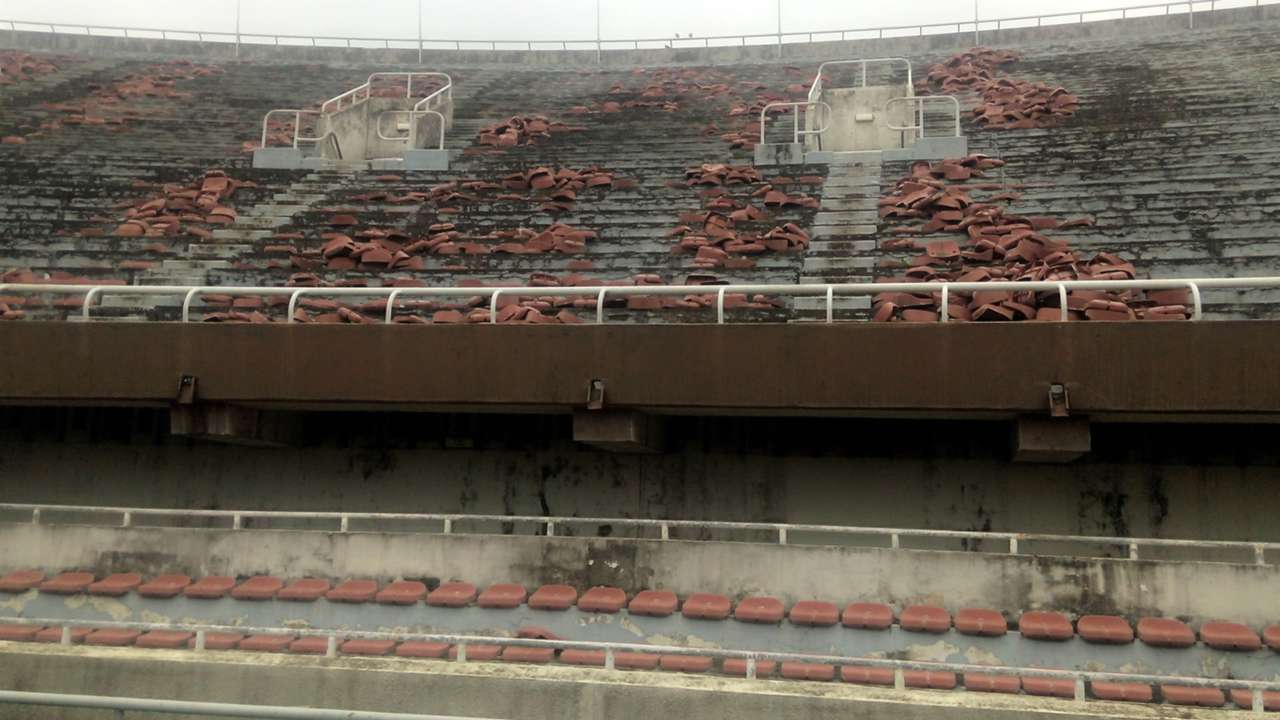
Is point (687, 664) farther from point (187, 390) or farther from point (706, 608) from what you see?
point (187, 390)

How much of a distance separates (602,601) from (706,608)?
893 mm

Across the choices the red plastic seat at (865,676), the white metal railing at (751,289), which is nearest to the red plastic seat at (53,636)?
the white metal railing at (751,289)

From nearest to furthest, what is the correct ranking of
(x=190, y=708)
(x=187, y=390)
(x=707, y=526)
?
(x=190, y=708), (x=187, y=390), (x=707, y=526)

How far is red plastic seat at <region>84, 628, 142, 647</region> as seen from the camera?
8312 mm

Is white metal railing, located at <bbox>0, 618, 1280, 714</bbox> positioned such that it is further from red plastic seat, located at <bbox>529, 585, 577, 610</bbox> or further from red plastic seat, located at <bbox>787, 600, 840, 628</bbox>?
red plastic seat, located at <bbox>529, 585, 577, 610</bbox>

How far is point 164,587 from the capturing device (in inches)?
362

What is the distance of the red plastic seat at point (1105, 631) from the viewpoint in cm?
775

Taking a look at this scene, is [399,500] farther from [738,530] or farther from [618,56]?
[618,56]

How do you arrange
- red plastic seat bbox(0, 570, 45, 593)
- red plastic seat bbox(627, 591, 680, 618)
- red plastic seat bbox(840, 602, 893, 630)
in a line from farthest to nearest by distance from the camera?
1. red plastic seat bbox(0, 570, 45, 593)
2. red plastic seat bbox(627, 591, 680, 618)
3. red plastic seat bbox(840, 602, 893, 630)

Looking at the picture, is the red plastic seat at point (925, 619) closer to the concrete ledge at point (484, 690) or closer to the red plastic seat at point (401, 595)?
the concrete ledge at point (484, 690)

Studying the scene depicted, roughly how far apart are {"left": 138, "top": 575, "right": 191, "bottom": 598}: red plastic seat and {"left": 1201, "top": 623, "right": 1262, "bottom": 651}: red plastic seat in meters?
8.59

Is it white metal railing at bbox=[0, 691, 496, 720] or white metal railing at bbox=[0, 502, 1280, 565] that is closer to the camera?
white metal railing at bbox=[0, 691, 496, 720]

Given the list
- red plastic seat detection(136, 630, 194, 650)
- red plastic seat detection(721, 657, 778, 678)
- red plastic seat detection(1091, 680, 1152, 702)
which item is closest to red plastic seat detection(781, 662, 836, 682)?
red plastic seat detection(721, 657, 778, 678)

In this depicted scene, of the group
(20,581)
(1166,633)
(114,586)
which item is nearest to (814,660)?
(1166,633)
